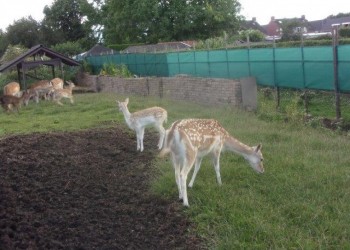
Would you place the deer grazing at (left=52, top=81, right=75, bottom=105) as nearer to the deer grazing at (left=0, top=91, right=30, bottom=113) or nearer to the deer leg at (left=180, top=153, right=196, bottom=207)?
the deer grazing at (left=0, top=91, right=30, bottom=113)

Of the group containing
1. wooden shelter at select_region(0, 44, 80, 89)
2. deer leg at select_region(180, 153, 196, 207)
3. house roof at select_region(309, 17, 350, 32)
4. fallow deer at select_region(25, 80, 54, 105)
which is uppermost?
house roof at select_region(309, 17, 350, 32)

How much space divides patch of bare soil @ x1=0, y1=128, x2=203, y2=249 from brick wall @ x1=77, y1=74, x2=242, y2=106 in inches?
198

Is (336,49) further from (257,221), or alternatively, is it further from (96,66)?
(96,66)

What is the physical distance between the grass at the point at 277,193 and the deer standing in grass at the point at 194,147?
0.26 meters

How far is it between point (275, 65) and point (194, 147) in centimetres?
981

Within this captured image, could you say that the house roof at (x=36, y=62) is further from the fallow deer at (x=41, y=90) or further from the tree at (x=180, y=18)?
the tree at (x=180, y=18)

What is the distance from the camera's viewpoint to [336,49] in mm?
14008

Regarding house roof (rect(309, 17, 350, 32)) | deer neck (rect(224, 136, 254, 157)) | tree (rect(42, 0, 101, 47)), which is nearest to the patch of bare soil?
deer neck (rect(224, 136, 254, 157))

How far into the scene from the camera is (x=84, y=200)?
8.24 meters

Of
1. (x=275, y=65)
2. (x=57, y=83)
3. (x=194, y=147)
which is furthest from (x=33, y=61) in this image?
(x=194, y=147)

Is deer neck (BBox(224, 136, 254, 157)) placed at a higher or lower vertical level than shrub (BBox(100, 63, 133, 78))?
lower

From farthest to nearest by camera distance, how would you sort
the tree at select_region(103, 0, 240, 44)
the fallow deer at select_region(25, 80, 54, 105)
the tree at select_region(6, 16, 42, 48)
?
the tree at select_region(6, 16, 42, 48) → the tree at select_region(103, 0, 240, 44) → the fallow deer at select_region(25, 80, 54, 105)

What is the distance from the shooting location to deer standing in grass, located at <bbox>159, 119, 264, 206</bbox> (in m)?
7.74

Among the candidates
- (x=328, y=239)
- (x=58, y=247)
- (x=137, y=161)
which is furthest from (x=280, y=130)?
(x=58, y=247)
